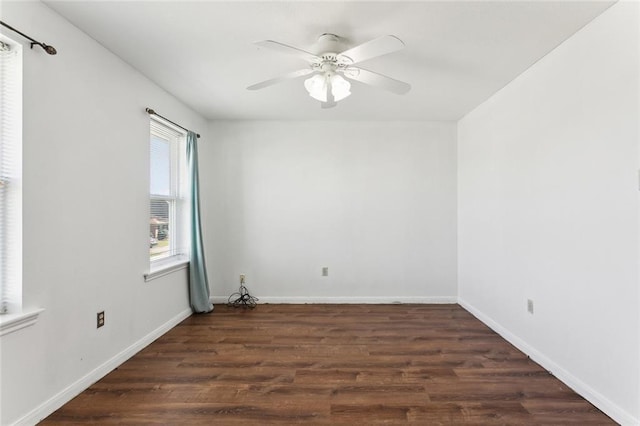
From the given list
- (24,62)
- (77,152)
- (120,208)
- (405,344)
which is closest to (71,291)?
(120,208)

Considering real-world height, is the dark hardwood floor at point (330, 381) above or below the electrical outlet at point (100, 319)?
below

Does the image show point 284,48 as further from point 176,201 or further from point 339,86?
point 176,201

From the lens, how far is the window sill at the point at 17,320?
1600 mm

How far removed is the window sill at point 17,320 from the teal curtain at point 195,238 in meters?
1.82

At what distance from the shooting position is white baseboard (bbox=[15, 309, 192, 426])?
5.81ft

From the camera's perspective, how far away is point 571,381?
2.16 m

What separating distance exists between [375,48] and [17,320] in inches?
100.0

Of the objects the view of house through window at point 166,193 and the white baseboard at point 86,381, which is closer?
the white baseboard at point 86,381

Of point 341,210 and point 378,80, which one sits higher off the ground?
point 378,80

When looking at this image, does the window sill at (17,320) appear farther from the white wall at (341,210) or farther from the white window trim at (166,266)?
the white wall at (341,210)

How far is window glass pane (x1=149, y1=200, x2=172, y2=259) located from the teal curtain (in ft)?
0.87

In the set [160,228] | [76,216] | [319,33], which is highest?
[319,33]

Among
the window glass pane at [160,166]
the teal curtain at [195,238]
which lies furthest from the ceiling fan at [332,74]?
the teal curtain at [195,238]

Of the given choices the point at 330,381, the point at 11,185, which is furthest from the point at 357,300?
the point at 11,185
